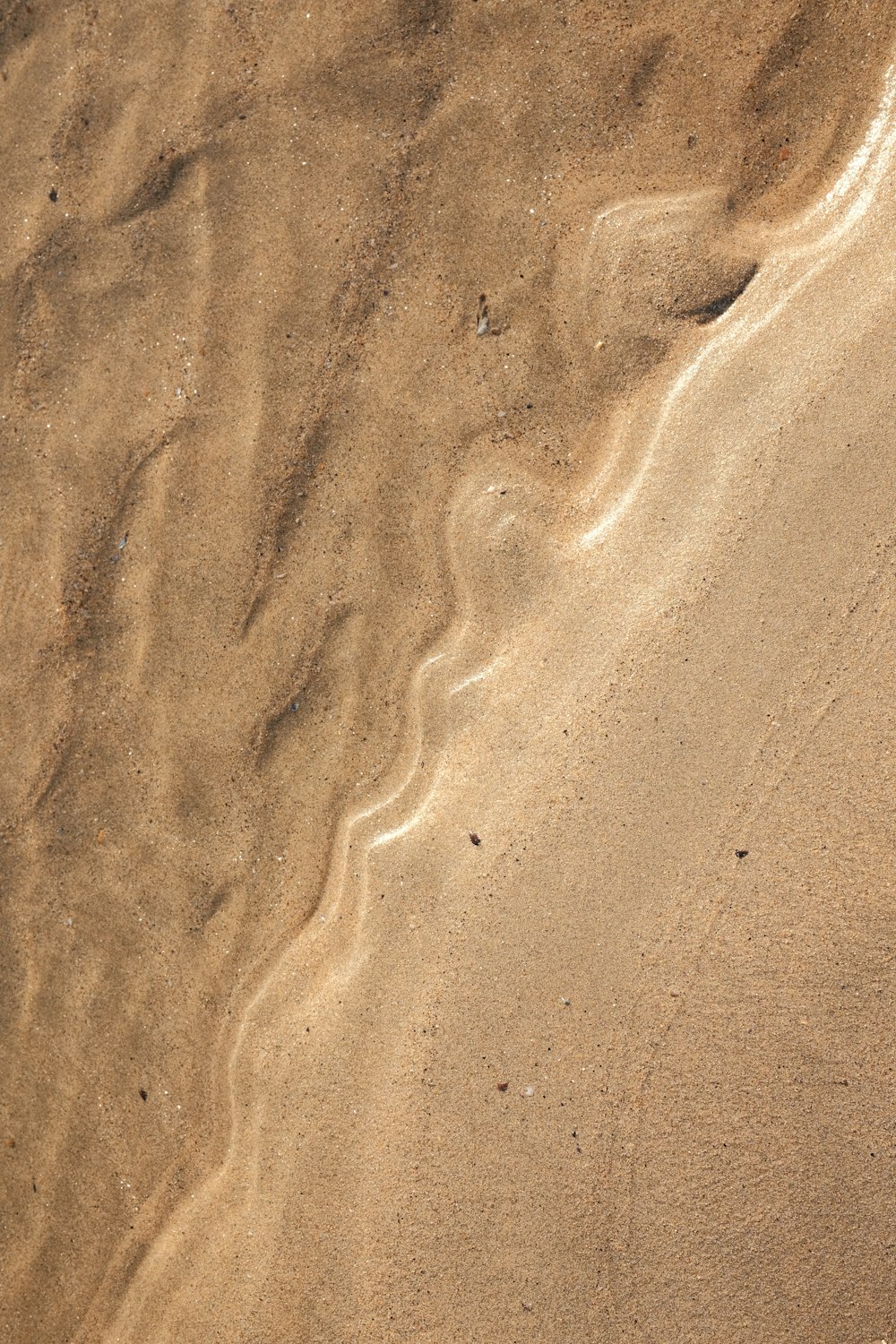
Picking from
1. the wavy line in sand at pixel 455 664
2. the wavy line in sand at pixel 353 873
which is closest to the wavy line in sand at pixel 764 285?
the wavy line in sand at pixel 455 664

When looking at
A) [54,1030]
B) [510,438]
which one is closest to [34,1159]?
[54,1030]

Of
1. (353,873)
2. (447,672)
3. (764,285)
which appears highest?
(764,285)

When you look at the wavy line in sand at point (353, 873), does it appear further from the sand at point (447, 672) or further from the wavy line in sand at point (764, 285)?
the wavy line in sand at point (764, 285)

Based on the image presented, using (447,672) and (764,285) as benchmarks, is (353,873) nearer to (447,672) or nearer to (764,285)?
(447,672)

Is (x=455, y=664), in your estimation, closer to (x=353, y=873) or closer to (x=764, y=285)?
(x=353, y=873)

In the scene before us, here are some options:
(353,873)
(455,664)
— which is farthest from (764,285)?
(353,873)

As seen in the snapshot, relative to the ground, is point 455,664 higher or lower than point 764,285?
lower

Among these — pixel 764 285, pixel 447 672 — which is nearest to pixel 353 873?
pixel 447 672

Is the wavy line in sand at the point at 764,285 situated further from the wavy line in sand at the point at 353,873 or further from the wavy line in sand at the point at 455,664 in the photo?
the wavy line in sand at the point at 353,873

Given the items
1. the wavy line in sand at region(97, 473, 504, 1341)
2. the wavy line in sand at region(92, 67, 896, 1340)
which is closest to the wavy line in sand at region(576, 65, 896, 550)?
the wavy line in sand at region(92, 67, 896, 1340)

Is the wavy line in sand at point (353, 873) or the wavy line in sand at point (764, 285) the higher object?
the wavy line in sand at point (764, 285)
